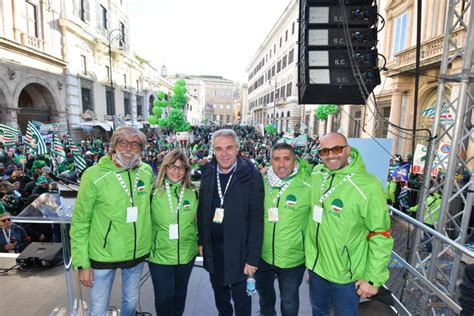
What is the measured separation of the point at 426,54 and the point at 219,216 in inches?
564

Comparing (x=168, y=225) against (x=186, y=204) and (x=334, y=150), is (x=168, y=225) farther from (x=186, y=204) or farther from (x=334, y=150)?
(x=334, y=150)

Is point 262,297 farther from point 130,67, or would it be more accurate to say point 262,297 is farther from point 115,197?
point 130,67

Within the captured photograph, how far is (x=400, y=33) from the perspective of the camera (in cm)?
1561

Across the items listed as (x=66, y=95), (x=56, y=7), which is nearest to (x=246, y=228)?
(x=66, y=95)

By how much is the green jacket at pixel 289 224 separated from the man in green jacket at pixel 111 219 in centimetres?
116

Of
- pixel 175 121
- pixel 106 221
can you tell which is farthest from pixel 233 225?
pixel 175 121

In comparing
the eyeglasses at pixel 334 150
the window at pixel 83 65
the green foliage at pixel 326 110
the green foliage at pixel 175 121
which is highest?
the window at pixel 83 65

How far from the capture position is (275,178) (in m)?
2.66

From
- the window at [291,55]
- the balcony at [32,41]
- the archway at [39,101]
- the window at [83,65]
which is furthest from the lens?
the window at [291,55]

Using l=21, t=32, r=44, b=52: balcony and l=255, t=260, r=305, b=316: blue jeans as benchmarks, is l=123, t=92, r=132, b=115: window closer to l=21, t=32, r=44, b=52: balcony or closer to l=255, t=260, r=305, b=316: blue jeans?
l=21, t=32, r=44, b=52: balcony

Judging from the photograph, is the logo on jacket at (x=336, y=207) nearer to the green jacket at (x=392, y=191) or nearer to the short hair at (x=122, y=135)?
the short hair at (x=122, y=135)

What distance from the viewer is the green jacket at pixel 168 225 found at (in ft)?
8.38

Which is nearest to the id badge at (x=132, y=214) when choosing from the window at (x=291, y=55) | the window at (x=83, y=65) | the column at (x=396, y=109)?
the column at (x=396, y=109)

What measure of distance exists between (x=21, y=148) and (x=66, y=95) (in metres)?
7.79
